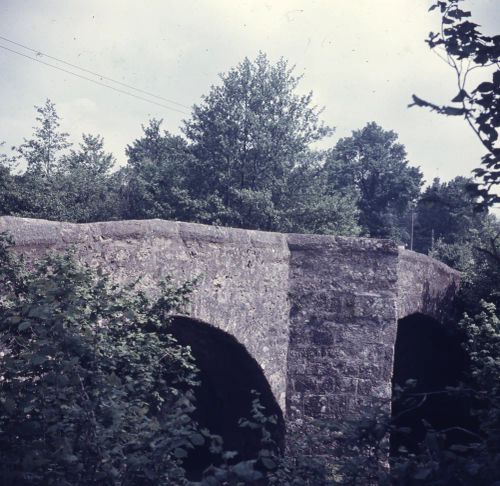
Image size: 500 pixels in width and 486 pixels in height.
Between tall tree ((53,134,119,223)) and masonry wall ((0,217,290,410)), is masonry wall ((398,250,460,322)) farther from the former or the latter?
tall tree ((53,134,119,223))

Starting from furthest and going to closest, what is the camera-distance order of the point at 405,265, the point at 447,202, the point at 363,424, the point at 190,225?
the point at 405,265 < the point at 190,225 < the point at 363,424 < the point at 447,202

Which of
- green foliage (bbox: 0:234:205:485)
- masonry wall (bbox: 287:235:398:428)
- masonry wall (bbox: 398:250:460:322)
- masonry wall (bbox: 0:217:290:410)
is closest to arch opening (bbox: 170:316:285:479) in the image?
masonry wall (bbox: 0:217:290:410)

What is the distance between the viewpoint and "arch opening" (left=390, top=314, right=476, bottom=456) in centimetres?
855

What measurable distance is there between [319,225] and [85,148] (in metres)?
12.6

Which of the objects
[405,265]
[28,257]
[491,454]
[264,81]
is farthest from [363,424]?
[264,81]

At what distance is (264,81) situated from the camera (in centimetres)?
2280

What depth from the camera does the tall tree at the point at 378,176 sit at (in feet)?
120

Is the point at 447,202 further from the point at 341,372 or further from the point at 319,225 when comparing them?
the point at 319,225

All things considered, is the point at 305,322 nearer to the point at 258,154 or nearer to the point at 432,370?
the point at 432,370

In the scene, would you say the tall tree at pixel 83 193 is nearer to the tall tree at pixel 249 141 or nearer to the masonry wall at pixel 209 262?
the tall tree at pixel 249 141

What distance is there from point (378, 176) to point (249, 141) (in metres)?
16.9

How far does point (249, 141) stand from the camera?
869 inches

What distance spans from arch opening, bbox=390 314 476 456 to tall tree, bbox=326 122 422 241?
27151 millimetres

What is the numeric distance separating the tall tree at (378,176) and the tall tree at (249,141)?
13791 mm
